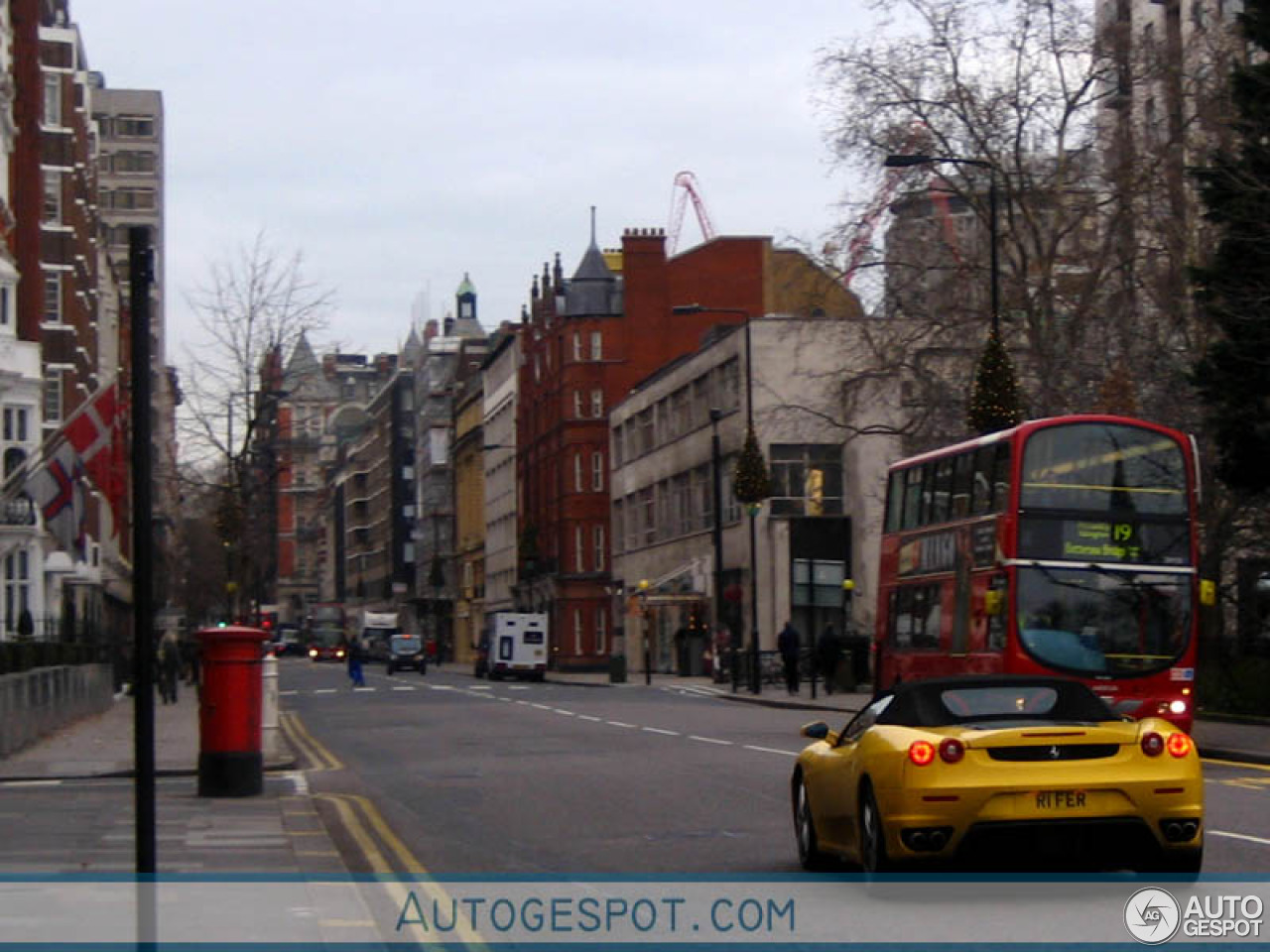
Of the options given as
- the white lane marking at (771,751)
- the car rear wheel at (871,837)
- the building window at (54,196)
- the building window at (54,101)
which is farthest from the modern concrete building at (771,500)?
the car rear wheel at (871,837)

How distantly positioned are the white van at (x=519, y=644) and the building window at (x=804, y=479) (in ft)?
40.0

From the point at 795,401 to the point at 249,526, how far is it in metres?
29.4

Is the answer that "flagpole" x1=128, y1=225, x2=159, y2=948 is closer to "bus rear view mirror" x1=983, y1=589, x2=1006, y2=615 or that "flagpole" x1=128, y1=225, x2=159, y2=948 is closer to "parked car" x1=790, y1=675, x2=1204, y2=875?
"parked car" x1=790, y1=675, x2=1204, y2=875

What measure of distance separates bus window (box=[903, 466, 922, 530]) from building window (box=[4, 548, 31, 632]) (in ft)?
90.1

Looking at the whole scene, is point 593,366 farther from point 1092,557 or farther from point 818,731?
point 818,731

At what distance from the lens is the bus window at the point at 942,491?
29.1 meters

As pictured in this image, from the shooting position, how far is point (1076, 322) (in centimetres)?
4372

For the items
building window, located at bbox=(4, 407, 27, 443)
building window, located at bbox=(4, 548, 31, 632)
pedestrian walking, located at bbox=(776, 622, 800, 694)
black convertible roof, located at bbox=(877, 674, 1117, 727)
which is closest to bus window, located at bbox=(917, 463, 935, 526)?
black convertible roof, located at bbox=(877, 674, 1117, 727)

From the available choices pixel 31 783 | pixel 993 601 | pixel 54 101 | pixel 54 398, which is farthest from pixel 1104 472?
pixel 54 101

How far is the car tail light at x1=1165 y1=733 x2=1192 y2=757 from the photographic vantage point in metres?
11.8

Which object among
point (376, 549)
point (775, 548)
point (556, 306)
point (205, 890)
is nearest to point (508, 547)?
point (556, 306)

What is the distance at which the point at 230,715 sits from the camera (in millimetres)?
20422

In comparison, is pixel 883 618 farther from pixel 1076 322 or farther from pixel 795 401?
pixel 795 401

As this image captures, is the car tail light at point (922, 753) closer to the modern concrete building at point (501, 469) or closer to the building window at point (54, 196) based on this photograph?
the building window at point (54, 196)
